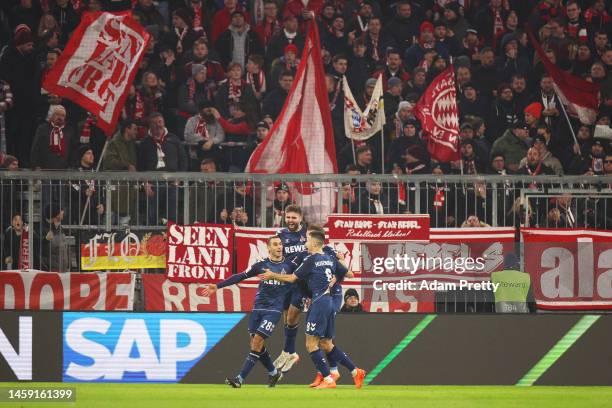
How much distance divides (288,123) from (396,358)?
3.67 m

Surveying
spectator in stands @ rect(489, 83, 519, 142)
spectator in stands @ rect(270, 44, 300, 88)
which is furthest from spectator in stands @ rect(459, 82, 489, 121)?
spectator in stands @ rect(270, 44, 300, 88)

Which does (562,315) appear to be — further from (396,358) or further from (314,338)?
(314,338)

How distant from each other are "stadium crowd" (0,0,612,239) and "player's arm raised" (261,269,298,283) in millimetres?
1522

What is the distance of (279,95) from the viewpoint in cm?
1853

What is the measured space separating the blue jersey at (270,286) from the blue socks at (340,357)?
87 cm

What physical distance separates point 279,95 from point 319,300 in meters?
5.72

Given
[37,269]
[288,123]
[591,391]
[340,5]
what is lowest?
[591,391]

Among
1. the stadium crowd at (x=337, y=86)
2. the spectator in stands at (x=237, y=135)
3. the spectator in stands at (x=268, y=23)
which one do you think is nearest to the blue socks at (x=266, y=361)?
the stadium crowd at (x=337, y=86)

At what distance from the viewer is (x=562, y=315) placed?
15008 millimetres

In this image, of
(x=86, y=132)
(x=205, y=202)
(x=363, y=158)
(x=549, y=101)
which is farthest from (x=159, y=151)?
(x=549, y=101)

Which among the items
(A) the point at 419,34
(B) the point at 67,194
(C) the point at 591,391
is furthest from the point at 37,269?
(A) the point at 419,34

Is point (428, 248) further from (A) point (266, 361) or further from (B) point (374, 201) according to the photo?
(A) point (266, 361)

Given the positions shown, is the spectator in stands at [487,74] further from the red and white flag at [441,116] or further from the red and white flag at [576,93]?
the red and white flag at [441,116]

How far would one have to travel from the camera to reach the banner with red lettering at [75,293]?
48.8 feet
